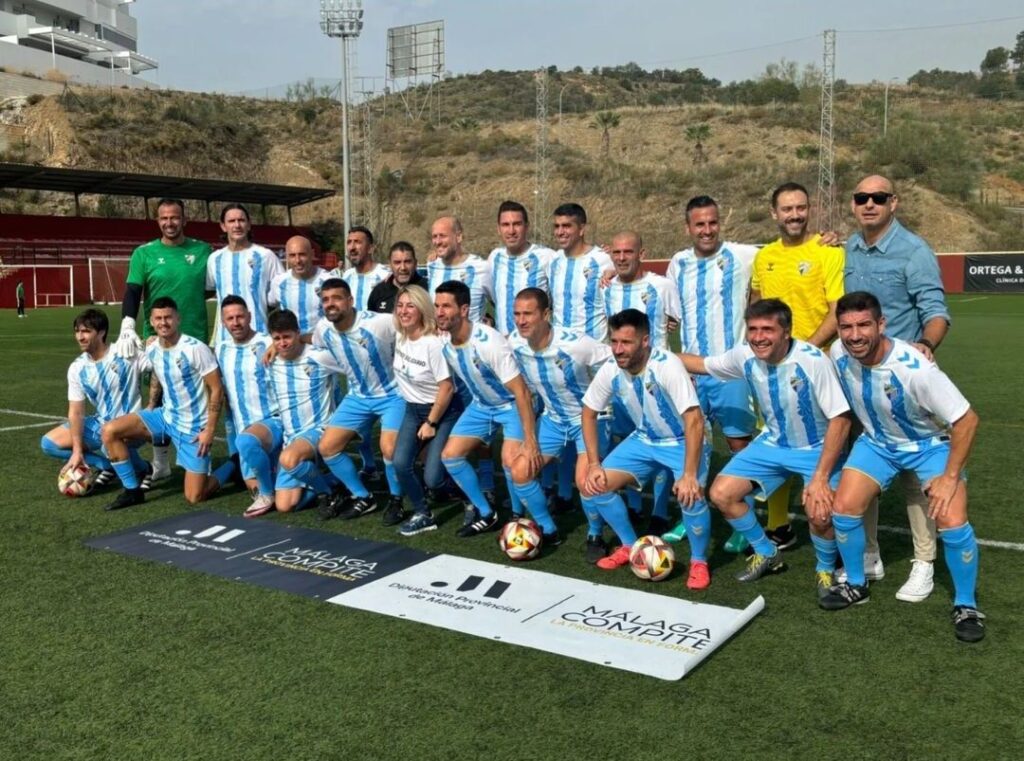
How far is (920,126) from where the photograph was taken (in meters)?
56.3

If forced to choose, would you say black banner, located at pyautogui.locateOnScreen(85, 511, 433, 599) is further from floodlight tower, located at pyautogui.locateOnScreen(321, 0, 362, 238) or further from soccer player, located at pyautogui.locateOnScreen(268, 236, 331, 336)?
floodlight tower, located at pyautogui.locateOnScreen(321, 0, 362, 238)

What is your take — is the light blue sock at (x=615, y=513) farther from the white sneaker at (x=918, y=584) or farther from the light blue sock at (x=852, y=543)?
the white sneaker at (x=918, y=584)

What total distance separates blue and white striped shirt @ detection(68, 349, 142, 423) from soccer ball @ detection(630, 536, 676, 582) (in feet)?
13.3

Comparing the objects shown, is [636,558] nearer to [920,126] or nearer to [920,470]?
[920,470]

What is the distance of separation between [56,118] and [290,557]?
53770 millimetres

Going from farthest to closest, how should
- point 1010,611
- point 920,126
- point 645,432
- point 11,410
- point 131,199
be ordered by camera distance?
point 920,126 < point 131,199 < point 11,410 < point 645,432 < point 1010,611

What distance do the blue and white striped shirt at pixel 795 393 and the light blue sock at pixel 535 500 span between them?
4.26 ft

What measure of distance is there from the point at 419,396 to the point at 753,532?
2356 mm

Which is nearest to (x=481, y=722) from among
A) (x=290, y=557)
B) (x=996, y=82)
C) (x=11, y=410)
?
(x=290, y=557)

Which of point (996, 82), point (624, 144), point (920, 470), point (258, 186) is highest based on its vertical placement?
point (996, 82)

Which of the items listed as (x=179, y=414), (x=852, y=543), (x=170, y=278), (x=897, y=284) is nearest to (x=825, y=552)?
(x=852, y=543)

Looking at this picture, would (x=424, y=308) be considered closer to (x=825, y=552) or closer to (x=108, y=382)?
(x=108, y=382)

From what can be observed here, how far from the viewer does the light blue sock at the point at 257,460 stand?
20.3ft

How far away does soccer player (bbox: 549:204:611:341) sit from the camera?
6.34 m
